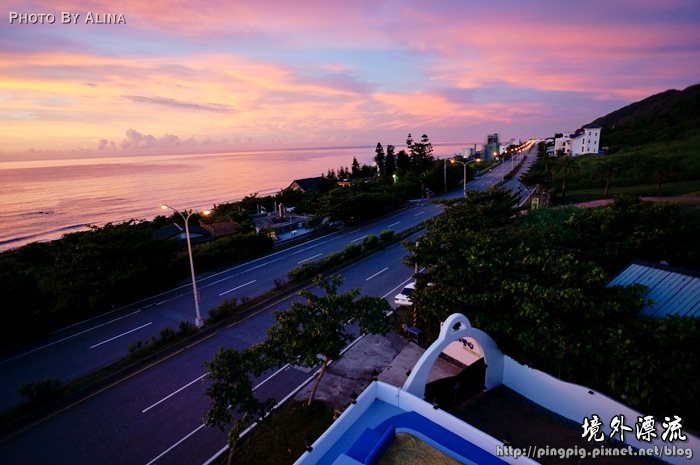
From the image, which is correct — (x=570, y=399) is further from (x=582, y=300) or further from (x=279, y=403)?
(x=279, y=403)

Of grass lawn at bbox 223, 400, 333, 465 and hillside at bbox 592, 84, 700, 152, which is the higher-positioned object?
hillside at bbox 592, 84, 700, 152

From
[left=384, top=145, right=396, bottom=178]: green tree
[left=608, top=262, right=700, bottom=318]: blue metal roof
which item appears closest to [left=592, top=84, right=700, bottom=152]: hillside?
[left=384, top=145, right=396, bottom=178]: green tree

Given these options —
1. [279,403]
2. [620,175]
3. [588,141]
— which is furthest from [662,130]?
[279,403]

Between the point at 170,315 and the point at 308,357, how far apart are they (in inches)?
555

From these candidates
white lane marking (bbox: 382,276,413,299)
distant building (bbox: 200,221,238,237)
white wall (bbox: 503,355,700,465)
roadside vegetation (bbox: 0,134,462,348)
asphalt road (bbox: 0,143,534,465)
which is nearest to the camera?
white wall (bbox: 503,355,700,465)

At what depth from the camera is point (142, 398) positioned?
542 inches

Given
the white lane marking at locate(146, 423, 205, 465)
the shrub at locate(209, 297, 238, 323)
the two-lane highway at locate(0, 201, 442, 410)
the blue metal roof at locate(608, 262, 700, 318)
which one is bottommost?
the white lane marking at locate(146, 423, 205, 465)

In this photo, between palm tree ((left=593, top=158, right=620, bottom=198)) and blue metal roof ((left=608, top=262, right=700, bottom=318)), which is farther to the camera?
palm tree ((left=593, top=158, right=620, bottom=198))

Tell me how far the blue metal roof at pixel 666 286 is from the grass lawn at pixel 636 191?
1165 inches

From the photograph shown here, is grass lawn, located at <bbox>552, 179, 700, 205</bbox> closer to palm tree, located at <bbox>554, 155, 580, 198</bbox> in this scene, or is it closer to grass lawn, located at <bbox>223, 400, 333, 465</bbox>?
palm tree, located at <bbox>554, 155, 580, 198</bbox>

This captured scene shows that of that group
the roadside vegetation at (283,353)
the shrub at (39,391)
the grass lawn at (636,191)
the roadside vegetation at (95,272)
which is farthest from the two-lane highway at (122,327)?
the grass lawn at (636,191)

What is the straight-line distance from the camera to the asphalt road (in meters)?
11.5

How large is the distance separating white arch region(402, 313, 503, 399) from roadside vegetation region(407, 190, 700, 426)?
501 mm

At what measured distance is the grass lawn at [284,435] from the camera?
10719 mm
